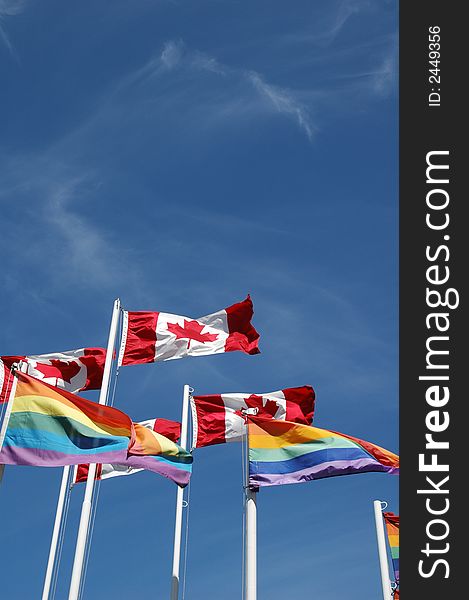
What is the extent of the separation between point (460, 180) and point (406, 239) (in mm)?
1203

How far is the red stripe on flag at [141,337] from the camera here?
23.9 metres

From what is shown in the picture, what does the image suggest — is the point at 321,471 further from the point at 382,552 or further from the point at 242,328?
the point at 382,552

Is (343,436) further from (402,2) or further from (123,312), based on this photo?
(402,2)

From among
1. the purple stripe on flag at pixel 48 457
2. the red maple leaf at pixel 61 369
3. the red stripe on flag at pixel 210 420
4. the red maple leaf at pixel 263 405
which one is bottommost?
the purple stripe on flag at pixel 48 457

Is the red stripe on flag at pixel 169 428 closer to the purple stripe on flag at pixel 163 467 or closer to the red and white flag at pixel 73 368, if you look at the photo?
the red and white flag at pixel 73 368

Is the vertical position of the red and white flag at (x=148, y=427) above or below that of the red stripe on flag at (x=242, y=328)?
below

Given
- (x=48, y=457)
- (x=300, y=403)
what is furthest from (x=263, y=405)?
(x=48, y=457)

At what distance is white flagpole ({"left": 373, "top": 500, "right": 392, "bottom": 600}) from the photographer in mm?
24984

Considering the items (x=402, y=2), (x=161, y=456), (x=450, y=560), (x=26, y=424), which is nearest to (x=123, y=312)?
(x=161, y=456)

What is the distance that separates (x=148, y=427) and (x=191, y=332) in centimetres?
373

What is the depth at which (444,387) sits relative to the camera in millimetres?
10266

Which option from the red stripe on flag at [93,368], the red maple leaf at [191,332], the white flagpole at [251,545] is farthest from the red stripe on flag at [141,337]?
the white flagpole at [251,545]

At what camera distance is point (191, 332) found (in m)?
25.2

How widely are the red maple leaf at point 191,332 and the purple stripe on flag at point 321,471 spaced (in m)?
7.28
